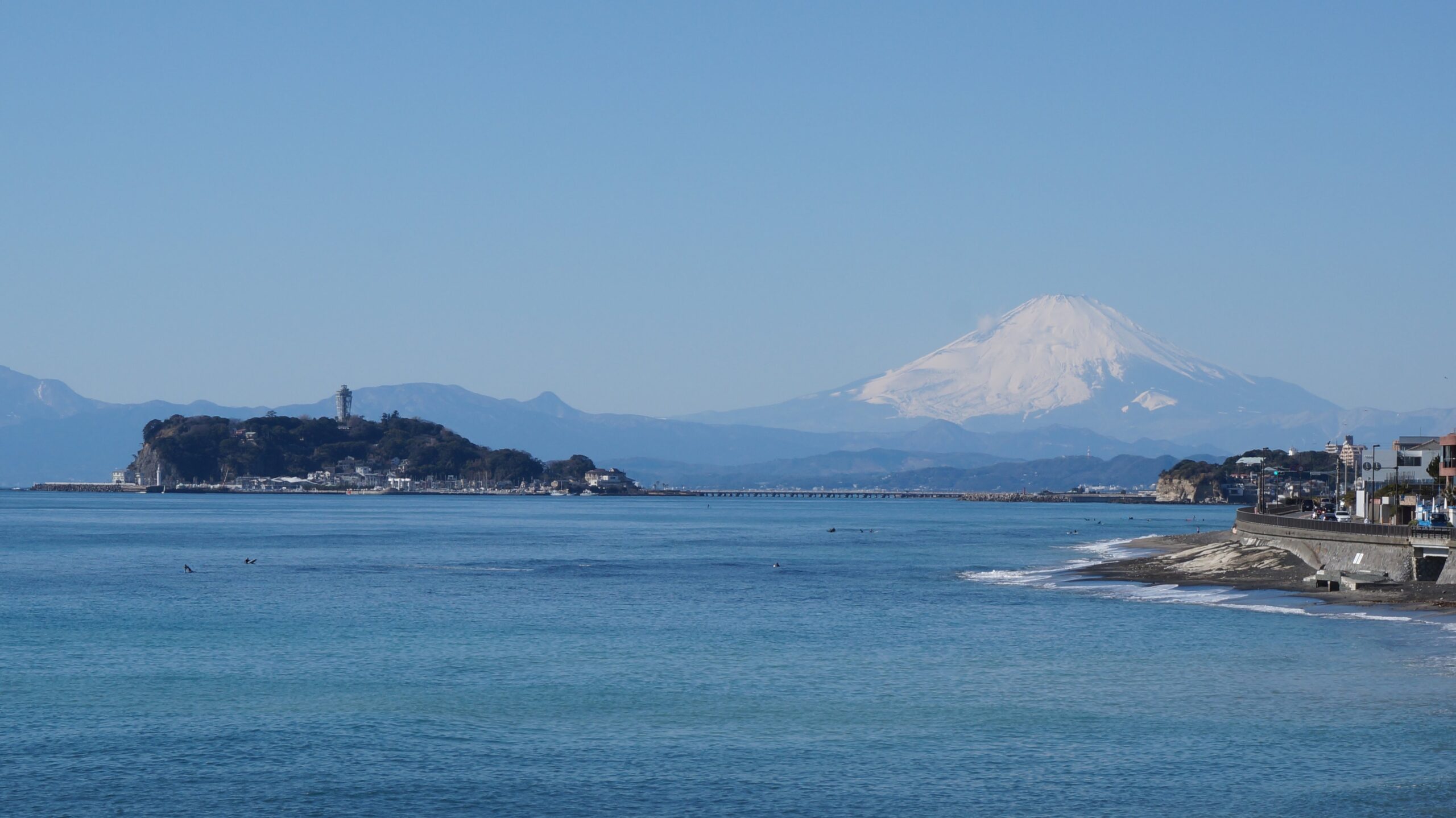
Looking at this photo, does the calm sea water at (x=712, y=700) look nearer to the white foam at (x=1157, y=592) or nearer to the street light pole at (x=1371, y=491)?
the white foam at (x=1157, y=592)

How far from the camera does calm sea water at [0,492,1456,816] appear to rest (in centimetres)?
2300

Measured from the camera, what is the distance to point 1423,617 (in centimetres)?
4434

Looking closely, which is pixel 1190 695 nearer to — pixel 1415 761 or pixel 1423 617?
pixel 1415 761

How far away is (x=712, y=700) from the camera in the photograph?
3144 centimetres

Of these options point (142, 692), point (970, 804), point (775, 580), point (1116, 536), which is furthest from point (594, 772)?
point (1116, 536)

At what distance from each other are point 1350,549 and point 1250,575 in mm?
4716

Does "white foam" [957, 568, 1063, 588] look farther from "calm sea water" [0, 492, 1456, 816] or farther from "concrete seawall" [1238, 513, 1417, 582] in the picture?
"concrete seawall" [1238, 513, 1417, 582]

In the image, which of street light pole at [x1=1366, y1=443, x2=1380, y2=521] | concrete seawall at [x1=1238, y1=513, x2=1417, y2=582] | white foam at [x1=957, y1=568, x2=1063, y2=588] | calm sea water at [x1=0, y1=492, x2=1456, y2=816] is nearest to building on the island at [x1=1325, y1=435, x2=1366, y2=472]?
street light pole at [x1=1366, y1=443, x2=1380, y2=521]

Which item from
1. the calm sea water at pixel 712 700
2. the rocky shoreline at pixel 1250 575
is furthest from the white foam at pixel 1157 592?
the rocky shoreline at pixel 1250 575

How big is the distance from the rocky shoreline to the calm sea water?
10.1 ft

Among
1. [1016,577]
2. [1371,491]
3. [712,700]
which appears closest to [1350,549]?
[1016,577]

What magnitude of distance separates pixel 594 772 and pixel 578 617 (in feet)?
79.9

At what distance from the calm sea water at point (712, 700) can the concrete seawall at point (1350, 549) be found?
673 cm

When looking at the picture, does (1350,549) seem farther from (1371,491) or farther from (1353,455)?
(1353,455)
